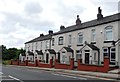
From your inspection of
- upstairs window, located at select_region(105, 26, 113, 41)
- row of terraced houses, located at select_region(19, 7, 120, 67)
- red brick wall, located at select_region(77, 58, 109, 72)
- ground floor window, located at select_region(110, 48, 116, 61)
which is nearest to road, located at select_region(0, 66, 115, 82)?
red brick wall, located at select_region(77, 58, 109, 72)

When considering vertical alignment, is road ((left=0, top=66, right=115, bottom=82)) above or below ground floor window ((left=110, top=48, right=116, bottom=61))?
below

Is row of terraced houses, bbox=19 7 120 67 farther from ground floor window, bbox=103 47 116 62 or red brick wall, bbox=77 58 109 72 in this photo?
red brick wall, bbox=77 58 109 72

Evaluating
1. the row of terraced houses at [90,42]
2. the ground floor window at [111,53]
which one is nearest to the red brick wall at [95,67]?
the row of terraced houses at [90,42]

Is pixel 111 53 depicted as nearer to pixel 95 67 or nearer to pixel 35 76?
pixel 95 67

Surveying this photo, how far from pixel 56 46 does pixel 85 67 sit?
19.7 meters

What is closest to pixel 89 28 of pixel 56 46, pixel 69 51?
pixel 69 51

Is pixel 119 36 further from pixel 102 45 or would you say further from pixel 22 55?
pixel 22 55

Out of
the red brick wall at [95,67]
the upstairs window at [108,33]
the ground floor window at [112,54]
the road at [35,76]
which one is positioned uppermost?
the upstairs window at [108,33]

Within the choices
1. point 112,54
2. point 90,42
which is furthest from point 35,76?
point 90,42

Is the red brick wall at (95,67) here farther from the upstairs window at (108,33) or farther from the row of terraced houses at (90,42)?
the upstairs window at (108,33)

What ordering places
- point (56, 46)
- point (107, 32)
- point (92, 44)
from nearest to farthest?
1. point (107, 32)
2. point (92, 44)
3. point (56, 46)

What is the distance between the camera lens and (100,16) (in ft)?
137

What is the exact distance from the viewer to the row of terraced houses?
34.6 metres

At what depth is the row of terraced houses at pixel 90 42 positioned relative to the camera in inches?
1363
